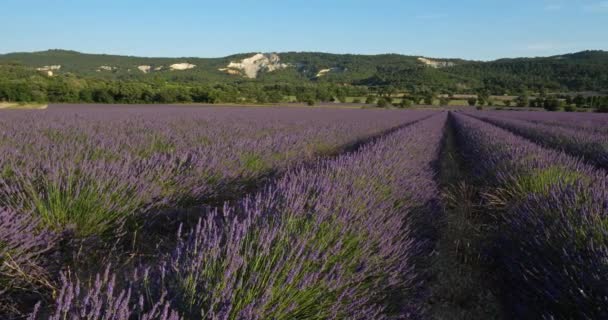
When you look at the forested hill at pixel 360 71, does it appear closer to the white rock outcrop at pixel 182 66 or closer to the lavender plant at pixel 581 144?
the white rock outcrop at pixel 182 66

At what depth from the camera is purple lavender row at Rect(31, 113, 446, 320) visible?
124 centimetres

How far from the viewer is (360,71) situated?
4577 inches

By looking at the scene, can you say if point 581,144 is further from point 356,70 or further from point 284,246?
point 356,70

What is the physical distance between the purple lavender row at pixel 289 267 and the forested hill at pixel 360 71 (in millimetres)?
65575

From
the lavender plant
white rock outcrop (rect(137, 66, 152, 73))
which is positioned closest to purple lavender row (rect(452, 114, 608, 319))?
the lavender plant

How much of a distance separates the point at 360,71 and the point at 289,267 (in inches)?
4675

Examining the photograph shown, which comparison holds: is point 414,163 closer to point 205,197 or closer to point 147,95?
point 205,197

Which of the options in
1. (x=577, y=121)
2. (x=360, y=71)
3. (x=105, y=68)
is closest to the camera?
(x=577, y=121)

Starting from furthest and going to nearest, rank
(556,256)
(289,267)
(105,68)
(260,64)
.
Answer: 1. (260,64)
2. (105,68)
3. (556,256)
4. (289,267)

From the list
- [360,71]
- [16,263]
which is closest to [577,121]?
[16,263]

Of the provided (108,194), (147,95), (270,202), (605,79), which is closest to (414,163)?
(270,202)

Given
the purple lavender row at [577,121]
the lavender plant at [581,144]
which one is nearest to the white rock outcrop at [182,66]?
the purple lavender row at [577,121]

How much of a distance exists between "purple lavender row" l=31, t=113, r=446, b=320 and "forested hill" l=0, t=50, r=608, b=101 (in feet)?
215

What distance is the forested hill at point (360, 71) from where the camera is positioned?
79.2 m
